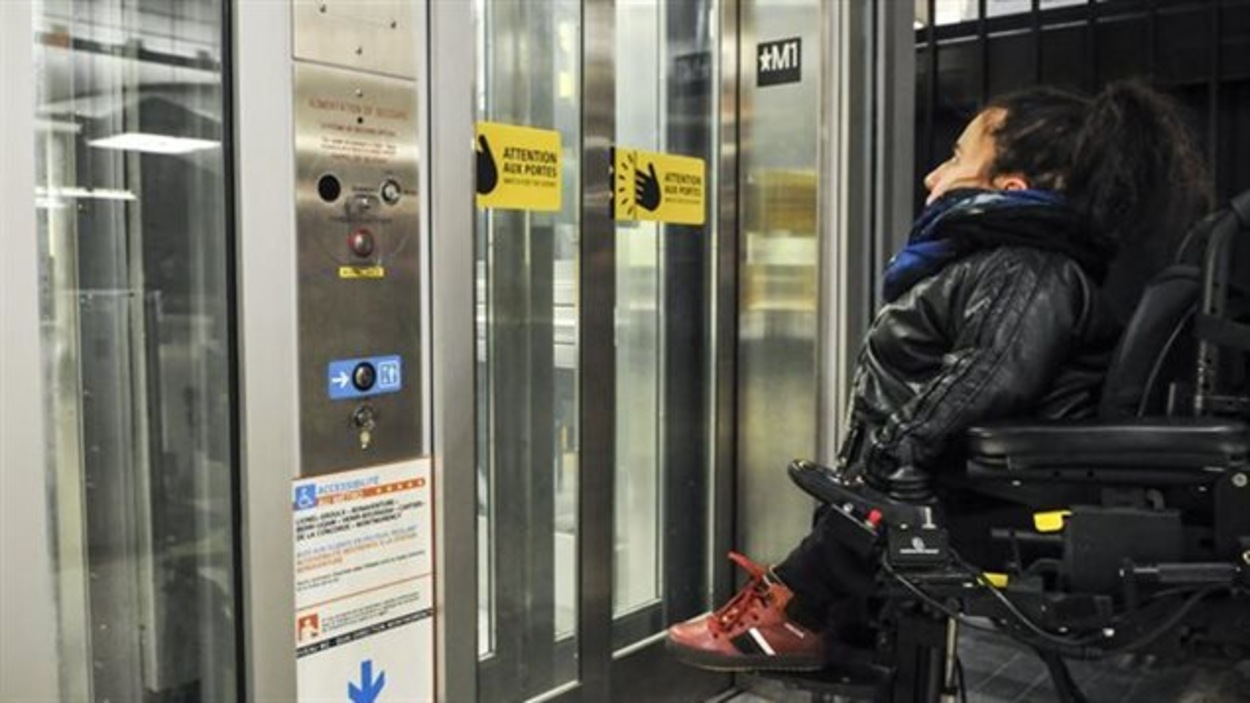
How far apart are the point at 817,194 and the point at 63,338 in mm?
1833

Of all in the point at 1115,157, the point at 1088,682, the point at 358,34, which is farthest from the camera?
the point at 1088,682

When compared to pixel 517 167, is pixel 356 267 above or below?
below

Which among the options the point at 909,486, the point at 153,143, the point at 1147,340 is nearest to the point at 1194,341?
the point at 1147,340

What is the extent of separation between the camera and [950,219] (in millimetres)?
1834

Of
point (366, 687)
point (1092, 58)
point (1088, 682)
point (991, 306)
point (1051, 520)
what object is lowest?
point (1088, 682)

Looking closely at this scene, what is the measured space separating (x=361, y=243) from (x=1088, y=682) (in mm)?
2277

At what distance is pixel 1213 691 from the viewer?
2.86 m

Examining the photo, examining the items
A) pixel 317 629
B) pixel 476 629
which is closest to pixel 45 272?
pixel 317 629

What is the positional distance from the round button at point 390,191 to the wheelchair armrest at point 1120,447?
998mm

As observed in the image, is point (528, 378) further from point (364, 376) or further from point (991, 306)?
point (991, 306)

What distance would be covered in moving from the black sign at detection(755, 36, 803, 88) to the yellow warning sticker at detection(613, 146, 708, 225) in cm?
33

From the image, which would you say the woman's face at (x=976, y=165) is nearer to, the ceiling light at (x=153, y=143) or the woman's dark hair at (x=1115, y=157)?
the woman's dark hair at (x=1115, y=157)

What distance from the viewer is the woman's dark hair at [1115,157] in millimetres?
1973

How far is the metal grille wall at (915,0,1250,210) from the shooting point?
334cm
